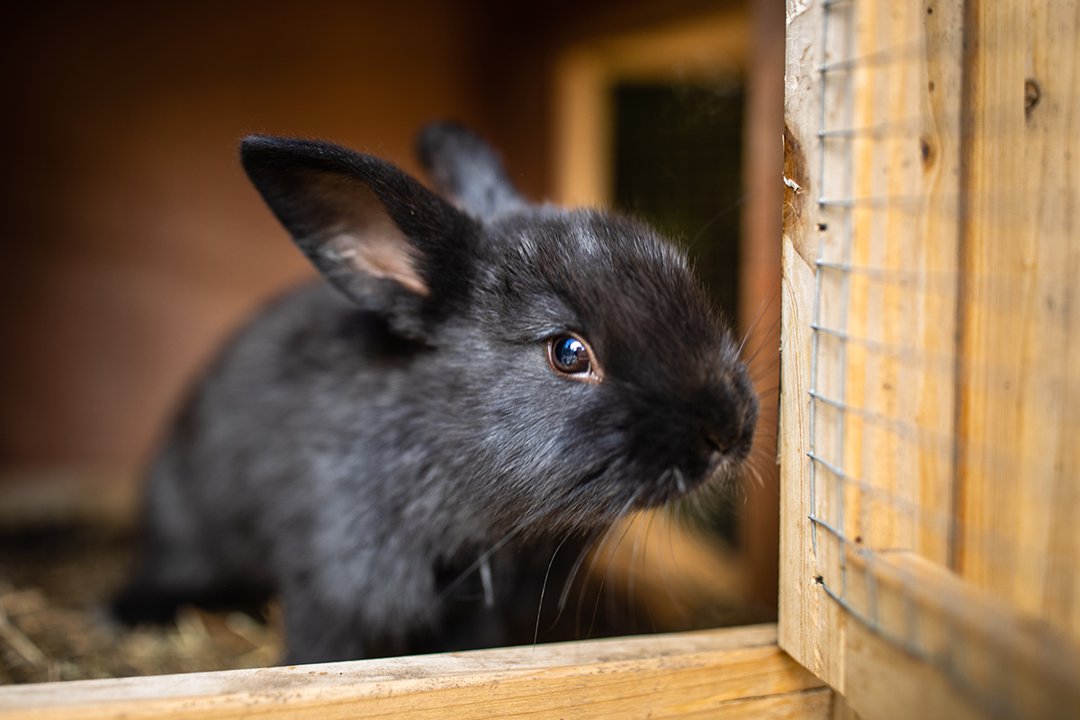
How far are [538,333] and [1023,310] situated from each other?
926 mm

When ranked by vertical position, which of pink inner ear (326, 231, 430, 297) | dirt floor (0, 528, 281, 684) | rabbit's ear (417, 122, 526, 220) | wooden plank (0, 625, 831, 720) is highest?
rabbit's ear (417, 122, 526, 220)

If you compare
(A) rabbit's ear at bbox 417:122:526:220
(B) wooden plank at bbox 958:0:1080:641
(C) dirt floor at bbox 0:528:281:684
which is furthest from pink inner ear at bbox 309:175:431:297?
(C) dirt floor at bbox 0:528:281:684

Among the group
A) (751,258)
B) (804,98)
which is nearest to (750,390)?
(804,98)

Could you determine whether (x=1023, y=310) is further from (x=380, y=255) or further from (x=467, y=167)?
(x=467, y=167)

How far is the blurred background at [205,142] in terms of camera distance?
13.4 feet

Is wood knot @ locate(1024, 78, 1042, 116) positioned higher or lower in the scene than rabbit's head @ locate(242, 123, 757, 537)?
higher

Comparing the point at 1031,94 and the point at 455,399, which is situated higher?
the point at 1031,94

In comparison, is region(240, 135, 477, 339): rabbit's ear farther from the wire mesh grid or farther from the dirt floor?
the dirt floor

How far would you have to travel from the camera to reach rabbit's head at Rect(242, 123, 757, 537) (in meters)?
1.71

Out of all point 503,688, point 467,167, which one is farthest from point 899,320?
point 467,167

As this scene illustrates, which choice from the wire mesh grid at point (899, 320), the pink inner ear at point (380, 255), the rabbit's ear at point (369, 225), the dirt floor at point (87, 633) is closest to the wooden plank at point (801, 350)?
the wire mesh grid at point (899, 320)

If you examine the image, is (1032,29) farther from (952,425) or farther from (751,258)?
(751,258)

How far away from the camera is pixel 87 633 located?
117 inches

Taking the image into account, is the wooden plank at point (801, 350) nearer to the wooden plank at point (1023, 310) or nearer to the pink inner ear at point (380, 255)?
the wooden plank at point (1023, 310)
